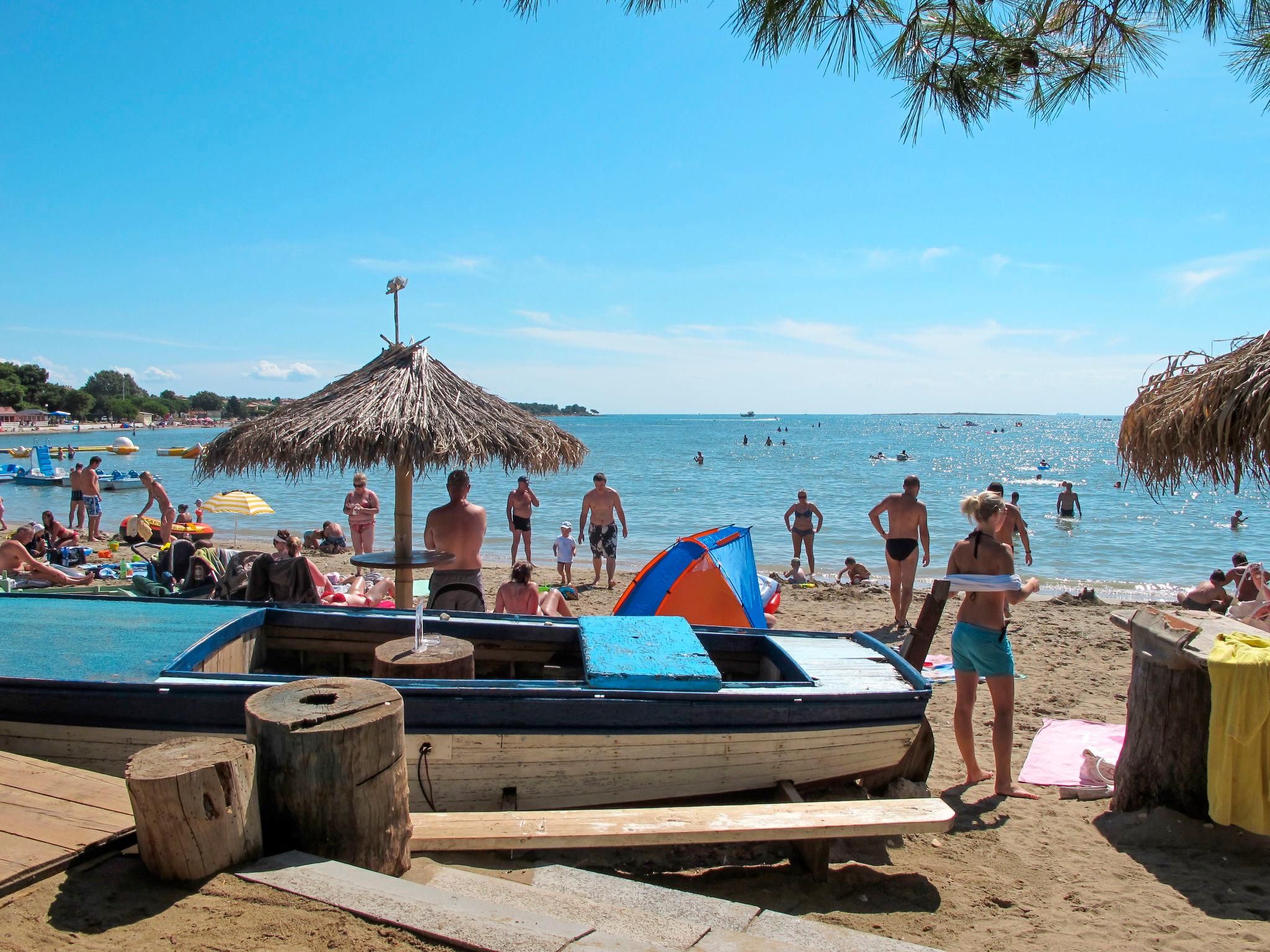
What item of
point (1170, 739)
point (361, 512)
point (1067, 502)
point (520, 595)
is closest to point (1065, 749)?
point (1170, 739)

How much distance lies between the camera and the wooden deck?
2436 millimetres

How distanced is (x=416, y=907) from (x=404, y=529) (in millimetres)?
3868

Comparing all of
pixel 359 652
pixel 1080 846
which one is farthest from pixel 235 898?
pixel 1080 846

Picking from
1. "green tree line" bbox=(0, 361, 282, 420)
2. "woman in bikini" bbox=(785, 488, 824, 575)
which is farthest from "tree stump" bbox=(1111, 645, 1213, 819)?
"green tree line" bbox=(0, 361, 282, 420)

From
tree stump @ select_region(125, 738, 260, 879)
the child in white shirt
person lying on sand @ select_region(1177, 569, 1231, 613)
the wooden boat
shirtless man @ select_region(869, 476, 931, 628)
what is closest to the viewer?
tree stump @ select_region(125, 738, 260, 879)

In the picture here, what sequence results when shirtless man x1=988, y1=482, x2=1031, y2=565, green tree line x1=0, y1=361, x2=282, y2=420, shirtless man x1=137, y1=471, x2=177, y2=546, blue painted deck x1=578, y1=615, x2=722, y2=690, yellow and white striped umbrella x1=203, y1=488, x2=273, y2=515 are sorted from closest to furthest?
blue painted deck x1=578, y1=615, x2=722, y2=690 < shirtless man x1=988, y1=482, x2=1031, y2=565 < yellow and white striped umbrella x1=203, y1=488, x2=273, y2=515 < shirtless man x1=137, y1=471, x2=177, y2=546 < green tree line x1=0, y1=361, x2=282, y2=420

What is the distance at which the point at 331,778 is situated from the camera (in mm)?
2605

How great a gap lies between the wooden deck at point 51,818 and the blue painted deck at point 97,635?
0.63 metres

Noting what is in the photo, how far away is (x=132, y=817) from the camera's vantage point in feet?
9.04

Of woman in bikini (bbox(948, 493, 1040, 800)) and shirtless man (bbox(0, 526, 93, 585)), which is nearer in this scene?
woman in bikini (bbox(948, 493, 1040, 800))

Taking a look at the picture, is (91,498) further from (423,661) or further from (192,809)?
(192,809)

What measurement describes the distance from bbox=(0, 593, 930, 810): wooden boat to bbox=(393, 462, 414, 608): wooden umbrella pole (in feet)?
→ 4.40

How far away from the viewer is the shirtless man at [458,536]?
6098 millimetres

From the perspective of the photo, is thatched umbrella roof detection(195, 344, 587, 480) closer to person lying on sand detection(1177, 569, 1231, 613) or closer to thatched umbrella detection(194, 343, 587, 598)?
thatched umbrella detection(194, 343, 587, 598)
